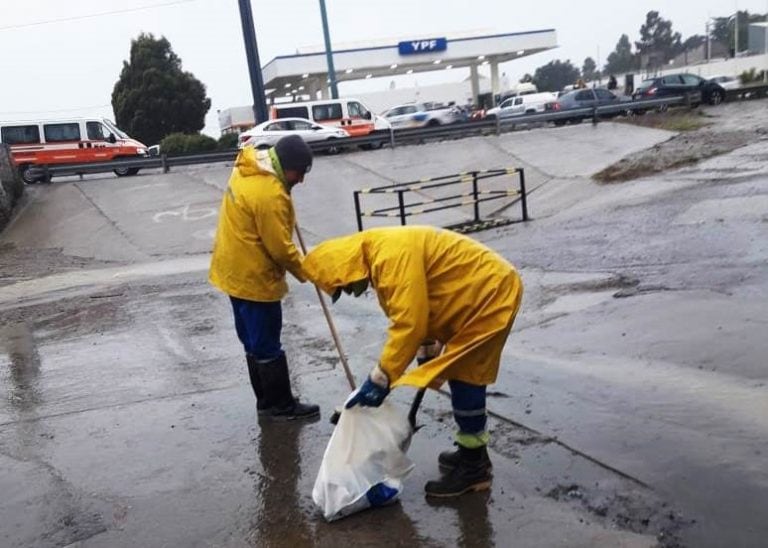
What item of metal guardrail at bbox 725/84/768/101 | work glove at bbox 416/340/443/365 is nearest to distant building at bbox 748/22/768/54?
metal guardrail at bbox 725/84/768/101

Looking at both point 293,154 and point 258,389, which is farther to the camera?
point 258,389

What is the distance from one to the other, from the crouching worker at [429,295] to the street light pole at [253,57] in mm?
24006

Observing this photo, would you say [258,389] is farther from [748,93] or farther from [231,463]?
[748,93]

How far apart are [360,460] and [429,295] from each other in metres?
0.80

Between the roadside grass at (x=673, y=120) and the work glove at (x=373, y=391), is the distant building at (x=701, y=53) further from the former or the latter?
the work glove at (x=373, y=391)

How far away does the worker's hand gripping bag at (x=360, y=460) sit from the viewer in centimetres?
346

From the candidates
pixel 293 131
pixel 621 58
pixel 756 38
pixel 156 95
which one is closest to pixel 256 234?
pixel 293 131

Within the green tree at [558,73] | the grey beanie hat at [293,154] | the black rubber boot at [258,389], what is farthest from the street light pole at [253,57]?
the green tree at [558,73]

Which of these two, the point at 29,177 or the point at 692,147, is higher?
the point at 29,177

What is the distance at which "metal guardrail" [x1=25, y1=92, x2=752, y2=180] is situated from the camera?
2203cm

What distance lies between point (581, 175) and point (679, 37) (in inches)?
4374

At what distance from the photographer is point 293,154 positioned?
170 inches

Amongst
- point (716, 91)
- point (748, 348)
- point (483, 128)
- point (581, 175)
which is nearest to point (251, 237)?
point (748, 348)

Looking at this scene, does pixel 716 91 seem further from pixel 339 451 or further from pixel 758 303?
pixel 339 451
